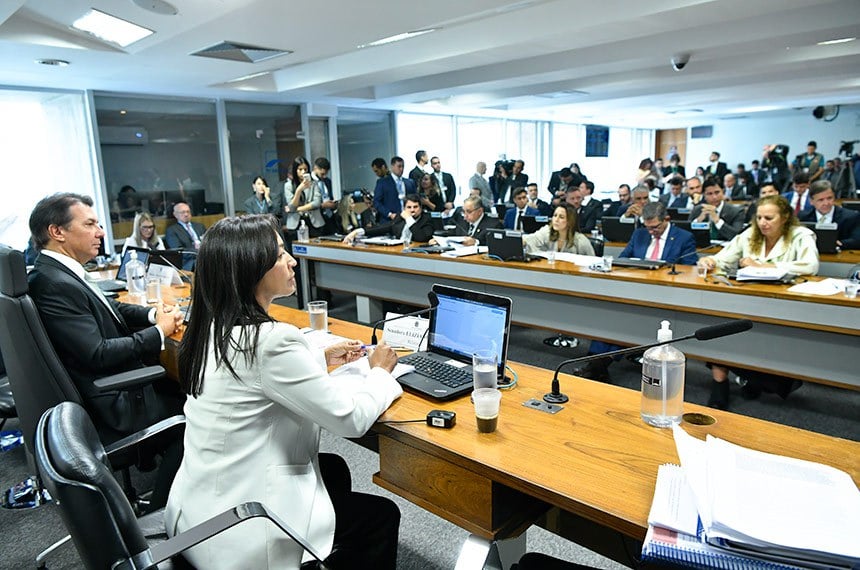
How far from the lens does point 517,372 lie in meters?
1.77

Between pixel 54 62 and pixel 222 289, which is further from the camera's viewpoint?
pixel 54 62

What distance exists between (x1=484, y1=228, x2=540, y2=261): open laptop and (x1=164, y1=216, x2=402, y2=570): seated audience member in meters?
2.71

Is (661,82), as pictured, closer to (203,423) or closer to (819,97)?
(819,97)

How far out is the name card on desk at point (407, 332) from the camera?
1.91 meters

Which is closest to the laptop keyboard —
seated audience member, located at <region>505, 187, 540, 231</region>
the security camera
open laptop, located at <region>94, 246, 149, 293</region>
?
open laptop, located at <region>94, 246, 149, 293</region>

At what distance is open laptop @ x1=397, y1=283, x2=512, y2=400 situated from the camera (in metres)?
1.60

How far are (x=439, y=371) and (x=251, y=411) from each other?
61cm

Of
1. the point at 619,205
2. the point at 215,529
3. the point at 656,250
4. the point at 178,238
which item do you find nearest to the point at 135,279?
the point at 178,238

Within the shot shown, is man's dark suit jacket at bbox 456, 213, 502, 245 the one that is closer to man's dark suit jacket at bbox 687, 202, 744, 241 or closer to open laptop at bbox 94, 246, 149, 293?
man's dark suit jacket at bbox 687, 202, 744, 241

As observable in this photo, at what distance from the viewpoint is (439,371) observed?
1691mm

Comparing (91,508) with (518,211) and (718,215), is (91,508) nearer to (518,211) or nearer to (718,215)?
(518,211)

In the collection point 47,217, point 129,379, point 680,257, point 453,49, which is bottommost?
point 129,379

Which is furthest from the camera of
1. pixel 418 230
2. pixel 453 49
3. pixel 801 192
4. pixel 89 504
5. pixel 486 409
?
pixel 801 192

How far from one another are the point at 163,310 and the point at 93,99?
17.0 ft
